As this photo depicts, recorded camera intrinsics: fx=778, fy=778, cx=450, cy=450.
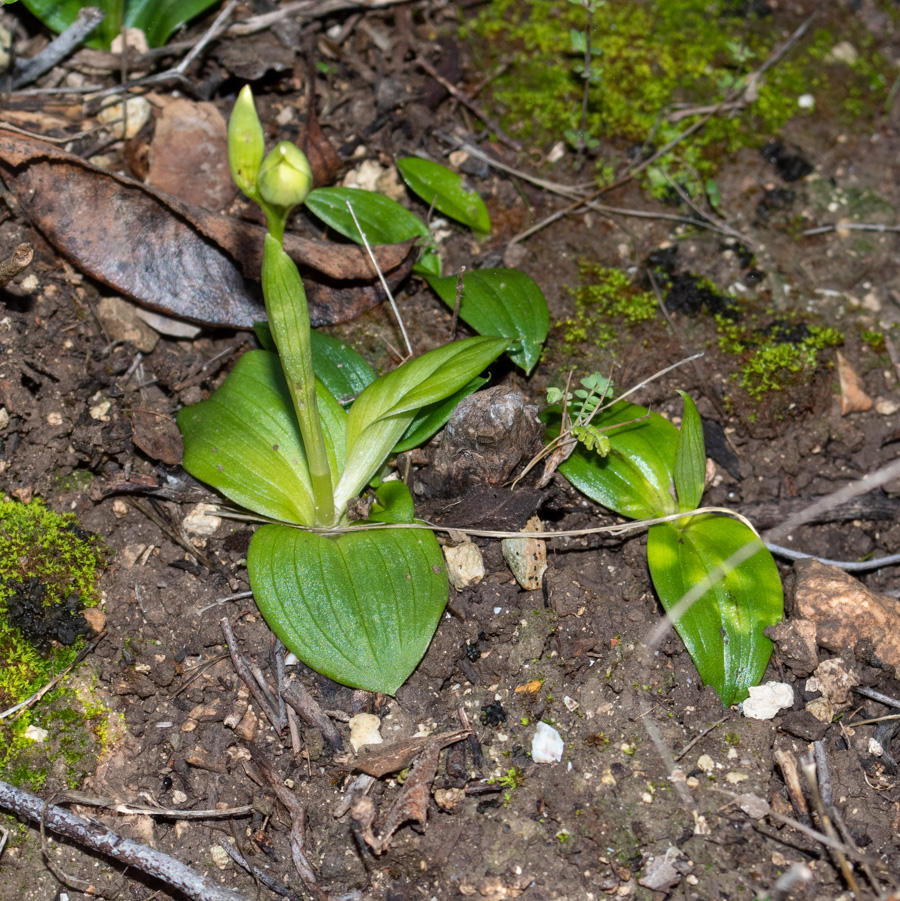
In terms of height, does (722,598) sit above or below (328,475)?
below

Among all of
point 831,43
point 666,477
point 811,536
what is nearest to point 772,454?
point 811,536

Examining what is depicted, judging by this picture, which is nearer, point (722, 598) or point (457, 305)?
point (722, 598)

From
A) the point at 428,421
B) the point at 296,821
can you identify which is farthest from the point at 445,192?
the point at 296,821

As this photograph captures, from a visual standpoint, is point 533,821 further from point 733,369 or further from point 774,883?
point 733,369

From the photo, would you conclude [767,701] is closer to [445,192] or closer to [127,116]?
[445,192]

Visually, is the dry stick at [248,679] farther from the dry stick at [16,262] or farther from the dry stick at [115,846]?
the dry stick at [16,262]

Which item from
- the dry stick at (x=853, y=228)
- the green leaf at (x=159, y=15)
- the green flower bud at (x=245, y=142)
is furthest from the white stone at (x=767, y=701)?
the green leaf at (x=159, y=15)
